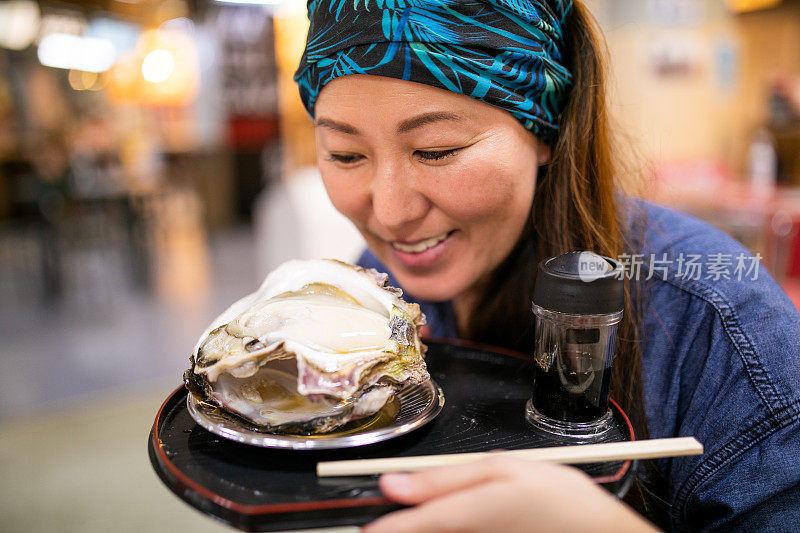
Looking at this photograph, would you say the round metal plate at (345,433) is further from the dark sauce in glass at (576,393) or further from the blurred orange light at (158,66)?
the blurred orange light at (158,66)

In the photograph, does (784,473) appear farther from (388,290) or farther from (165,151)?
(165,151)

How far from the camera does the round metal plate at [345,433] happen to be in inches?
20.5

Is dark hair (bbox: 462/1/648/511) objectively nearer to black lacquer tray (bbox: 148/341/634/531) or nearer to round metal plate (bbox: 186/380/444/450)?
black lacquer tray (bbox: 148/341/634/531)

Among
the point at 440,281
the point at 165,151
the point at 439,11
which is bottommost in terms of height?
the point at 165,151

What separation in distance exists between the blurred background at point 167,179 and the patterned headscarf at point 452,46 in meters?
0.20

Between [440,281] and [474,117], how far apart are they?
235 mm

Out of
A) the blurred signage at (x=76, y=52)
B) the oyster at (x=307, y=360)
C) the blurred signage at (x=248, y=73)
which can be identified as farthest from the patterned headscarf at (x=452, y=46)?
the blurred signage at (x=76, y=52)

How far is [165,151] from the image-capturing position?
23.4ft

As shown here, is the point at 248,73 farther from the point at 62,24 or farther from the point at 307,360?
the point at 307,360

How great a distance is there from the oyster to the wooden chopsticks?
0.17 feet

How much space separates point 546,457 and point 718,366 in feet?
1.11

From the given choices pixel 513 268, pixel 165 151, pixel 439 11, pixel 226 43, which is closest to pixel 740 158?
pixel 513 268

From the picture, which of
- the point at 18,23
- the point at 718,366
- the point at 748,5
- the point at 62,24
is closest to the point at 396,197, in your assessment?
the point at 718,366

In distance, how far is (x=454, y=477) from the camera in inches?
17.7
